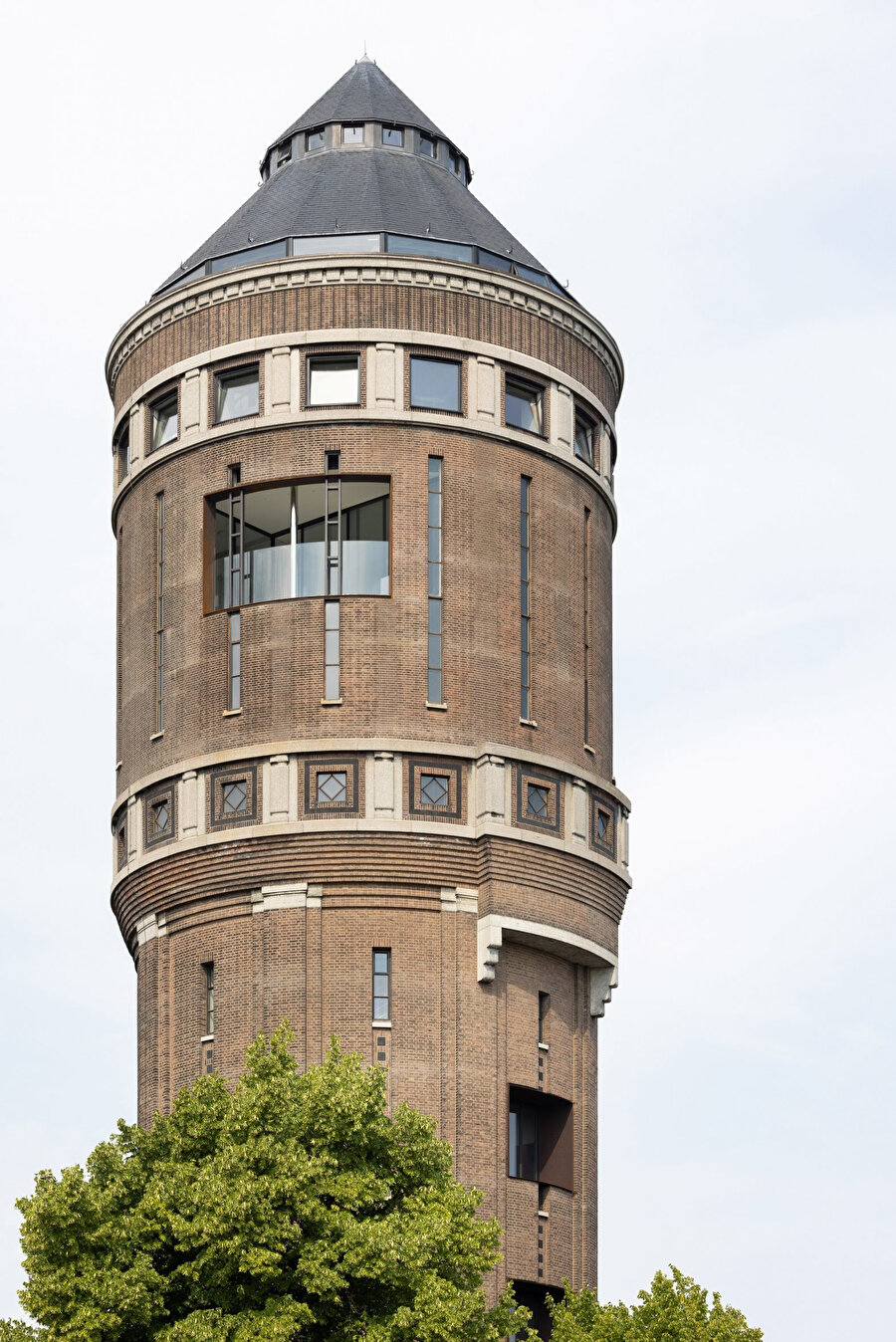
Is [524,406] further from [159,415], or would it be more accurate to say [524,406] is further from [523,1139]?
[523,1139]

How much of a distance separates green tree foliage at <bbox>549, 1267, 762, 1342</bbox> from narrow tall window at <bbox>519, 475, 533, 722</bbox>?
615 inches

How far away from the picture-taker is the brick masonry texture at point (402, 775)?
7612 cm

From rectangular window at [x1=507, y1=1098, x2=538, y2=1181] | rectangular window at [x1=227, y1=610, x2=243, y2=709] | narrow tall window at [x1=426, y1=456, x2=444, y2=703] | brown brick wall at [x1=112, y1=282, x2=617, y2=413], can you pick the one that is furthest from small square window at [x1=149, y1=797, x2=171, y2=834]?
brown brick wall at [x1=112, y1=282, x2=617, y2=413]

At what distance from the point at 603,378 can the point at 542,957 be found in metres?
16.2

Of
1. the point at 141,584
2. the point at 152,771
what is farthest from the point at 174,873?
the point at 141,584

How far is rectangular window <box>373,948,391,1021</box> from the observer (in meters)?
75.9

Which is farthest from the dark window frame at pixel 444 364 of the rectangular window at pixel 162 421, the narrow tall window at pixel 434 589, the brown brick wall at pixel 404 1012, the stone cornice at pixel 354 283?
the brown brick wall at pixel 404 1012

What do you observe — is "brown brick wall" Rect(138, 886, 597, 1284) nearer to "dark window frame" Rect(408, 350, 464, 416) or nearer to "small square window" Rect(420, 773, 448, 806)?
"small square window" Rect(420, 773, 448, 806)

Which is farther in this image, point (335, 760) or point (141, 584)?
point (141, 584)

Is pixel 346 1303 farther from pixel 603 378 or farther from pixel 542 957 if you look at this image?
pixel 603 378

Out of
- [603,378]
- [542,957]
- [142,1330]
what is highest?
[603,378]

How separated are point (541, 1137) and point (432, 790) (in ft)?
30.1

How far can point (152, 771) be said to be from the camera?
262 feet

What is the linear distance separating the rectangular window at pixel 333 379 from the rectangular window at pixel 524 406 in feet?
13.2
